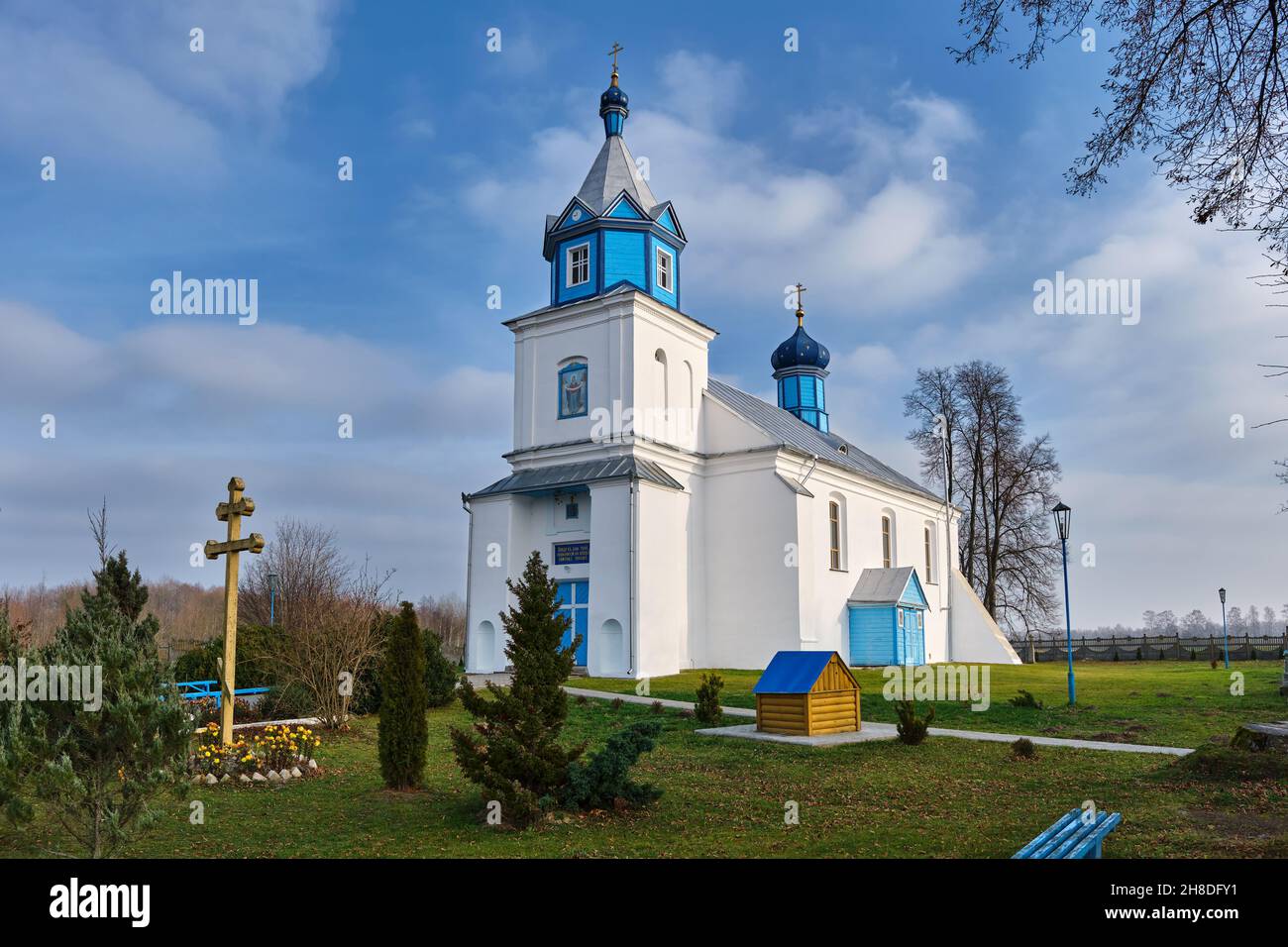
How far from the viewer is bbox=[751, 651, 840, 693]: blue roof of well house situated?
1397cm

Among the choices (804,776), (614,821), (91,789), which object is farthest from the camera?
(804,776)

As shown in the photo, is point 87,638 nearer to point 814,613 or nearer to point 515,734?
point 515,734

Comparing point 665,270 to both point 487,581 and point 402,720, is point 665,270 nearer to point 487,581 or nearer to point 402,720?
point 487,581

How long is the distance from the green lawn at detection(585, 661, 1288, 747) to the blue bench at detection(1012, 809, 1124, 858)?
8.17 meters

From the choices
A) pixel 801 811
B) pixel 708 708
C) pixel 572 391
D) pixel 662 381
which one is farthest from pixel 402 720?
pixel 662 381

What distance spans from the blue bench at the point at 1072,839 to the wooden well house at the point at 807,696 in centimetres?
700

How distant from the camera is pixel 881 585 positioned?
100 feet

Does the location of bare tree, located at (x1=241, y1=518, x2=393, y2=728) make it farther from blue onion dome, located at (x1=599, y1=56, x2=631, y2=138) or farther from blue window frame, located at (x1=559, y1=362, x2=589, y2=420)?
blue onion dome, located at (x1=599, y1=56, x2=631, y2=138)

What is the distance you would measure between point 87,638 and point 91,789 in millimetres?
1191

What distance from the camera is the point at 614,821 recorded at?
8.16 metres

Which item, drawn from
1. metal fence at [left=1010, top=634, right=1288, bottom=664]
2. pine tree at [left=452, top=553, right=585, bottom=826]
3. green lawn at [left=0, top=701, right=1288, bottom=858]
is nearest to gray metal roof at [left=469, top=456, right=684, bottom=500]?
green lawn at [left=0, top=701, right=1288, bottom=858]

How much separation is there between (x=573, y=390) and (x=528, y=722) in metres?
19.0
